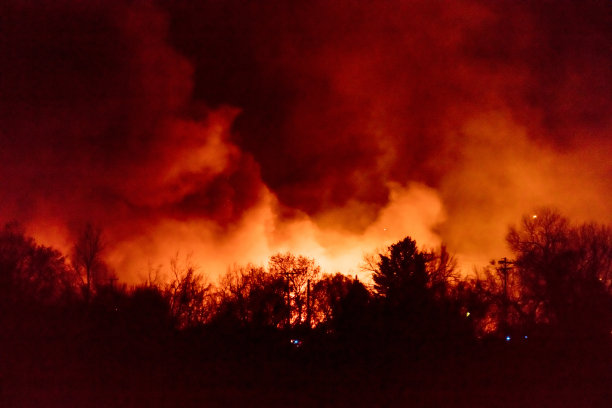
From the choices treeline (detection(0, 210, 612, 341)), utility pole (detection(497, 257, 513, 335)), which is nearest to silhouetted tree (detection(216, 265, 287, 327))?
treeline (detection(0, 210, 612, 341))

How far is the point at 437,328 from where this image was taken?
25.8 m

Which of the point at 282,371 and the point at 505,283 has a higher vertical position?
the point at 505,283

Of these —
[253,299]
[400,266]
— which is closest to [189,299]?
[253,299]

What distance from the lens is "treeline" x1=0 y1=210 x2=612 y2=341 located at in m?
25.8

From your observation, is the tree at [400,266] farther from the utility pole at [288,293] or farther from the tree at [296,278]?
the utility pole at [288,293]

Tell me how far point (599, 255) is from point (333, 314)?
20300mm

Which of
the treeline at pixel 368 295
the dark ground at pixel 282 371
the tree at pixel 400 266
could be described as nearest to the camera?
the dark ground at pixel 282 371

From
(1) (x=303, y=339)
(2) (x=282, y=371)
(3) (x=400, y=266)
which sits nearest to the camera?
(2) (x=282, y=371)

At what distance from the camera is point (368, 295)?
27688mm

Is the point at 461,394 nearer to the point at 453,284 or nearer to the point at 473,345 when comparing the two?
the point at 473,345

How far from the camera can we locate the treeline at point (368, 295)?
25.8 meters

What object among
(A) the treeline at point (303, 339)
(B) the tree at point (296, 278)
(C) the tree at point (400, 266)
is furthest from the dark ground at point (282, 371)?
(C) the tree at point (400, 266)

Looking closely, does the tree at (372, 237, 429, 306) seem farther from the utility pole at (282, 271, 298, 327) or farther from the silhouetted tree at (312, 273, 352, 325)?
the utility pole at (282, 271, 298, 327)

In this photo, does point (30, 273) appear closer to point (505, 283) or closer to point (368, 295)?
point (368, 295)
